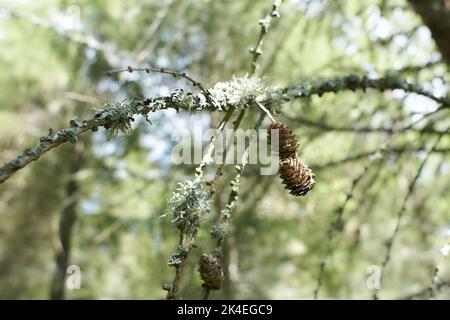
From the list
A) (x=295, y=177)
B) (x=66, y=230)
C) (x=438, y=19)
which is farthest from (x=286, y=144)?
(x=66, y=230)

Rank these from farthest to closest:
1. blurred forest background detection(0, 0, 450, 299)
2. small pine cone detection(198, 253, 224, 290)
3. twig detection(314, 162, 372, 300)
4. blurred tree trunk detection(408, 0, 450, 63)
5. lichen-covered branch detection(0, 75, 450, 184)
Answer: blurred forest background detection(0, 0, 450, 299), blurred tree trunk detection(408, 0, 450, 63), twig detection(314, 162, 372, 300), small pine cone detection(198, 253, 224, 290), lichen-covered branch detection(0, 75, 450, 184)

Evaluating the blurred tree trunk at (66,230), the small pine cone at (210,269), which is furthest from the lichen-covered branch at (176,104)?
the blurred tree trunk at (66,230)

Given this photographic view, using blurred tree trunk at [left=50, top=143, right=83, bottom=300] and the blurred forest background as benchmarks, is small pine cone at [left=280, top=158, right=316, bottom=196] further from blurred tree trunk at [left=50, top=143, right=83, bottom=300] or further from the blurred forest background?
blurred tree trunk at [left=50, top=143, right=83, bottom=300]

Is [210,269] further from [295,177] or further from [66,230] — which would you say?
[66,230]

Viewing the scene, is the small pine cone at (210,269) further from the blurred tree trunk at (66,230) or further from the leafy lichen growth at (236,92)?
the blurred tree trunk at (66,230)

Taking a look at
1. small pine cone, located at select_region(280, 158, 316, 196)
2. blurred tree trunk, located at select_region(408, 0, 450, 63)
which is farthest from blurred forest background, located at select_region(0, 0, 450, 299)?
small pine cone, located at select_region(280, 158, 316, 196)

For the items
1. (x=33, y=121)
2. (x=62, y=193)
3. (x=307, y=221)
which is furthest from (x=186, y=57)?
(x=62, y=193)
